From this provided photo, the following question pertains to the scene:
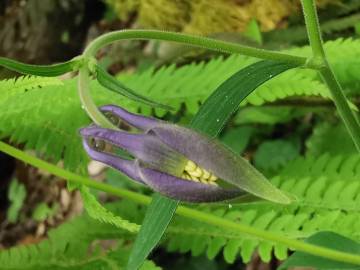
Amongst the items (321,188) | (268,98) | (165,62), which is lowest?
(165,62)

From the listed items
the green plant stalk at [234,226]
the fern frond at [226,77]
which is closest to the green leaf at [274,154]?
the fern frond at [226,77]

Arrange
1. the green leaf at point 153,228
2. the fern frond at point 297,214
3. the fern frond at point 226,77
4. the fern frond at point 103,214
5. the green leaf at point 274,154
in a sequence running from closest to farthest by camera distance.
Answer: the green leaf at point 153,228 → the fern frond at point 103,214 → the fern frond at point 297,214 → the fern frond at point 226,77 → the green leaf at point 274,154

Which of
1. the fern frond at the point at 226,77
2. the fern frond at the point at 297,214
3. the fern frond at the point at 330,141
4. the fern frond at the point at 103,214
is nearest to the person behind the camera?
the fern frond at the point at 103,214

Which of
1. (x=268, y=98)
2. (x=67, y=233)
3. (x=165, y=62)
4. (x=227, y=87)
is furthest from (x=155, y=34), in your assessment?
(x=165, y=62)

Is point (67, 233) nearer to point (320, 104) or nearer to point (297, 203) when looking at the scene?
point (297, 203)

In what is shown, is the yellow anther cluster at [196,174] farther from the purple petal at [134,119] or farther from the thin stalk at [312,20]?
the thin stalk at [312,20]


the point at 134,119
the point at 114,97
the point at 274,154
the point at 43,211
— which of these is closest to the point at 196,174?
the point at 134,119

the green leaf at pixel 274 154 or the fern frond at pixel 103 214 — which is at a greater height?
the fern frond at pixel 103 214

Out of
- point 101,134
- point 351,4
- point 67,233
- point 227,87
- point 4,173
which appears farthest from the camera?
point 4,173
